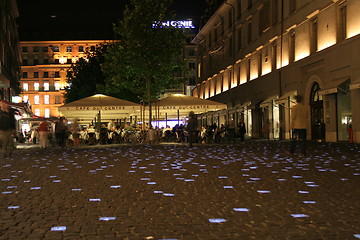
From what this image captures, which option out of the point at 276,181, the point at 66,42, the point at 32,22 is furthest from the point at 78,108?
the point at 32,22

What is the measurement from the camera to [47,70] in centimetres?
11894

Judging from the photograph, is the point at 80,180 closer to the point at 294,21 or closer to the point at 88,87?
the point at 294,21

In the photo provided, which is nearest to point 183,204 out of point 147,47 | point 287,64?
point 287,64

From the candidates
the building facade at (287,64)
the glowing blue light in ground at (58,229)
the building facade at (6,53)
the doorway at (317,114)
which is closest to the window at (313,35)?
the building facade at (287,64)

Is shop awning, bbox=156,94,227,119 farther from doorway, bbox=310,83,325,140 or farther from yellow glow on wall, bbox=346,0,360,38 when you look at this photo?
yellow glow on wall, bbox=346,0,360,38

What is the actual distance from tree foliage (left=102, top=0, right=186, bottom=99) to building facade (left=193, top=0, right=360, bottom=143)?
20.5ft

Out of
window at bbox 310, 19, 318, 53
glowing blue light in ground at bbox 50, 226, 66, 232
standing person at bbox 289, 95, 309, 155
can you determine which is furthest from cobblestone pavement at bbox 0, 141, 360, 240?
window at bbox 310, 19, 318, 53

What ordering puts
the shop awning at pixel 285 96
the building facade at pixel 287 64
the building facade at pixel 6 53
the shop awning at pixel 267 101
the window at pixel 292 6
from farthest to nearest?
1. the building facade at pixel 6 53
2. the shop awning at pixel 267 101
3. the window at pixel 292 6
4. the shop awning at pixel 285 96
5. the building facade at pixel 287 64

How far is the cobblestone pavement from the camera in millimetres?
5168

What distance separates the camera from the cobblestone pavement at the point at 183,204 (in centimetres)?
517

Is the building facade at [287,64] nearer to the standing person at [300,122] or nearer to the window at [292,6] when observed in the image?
the window at [292,6]

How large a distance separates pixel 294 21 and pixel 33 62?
9520cm

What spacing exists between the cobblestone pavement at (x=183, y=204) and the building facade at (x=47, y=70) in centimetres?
11070

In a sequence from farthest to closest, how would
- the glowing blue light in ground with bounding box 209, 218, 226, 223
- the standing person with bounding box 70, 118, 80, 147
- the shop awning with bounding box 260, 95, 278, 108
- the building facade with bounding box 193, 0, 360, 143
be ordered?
the shop awning with bounding box 260, 95, 278, 108, the standing person with bounding box 70, 118, 80, 147, the building facade with bounding box 193, 0, 360, 143, the glowing blue light in ground with bounding box 209, 218, 226, 223
